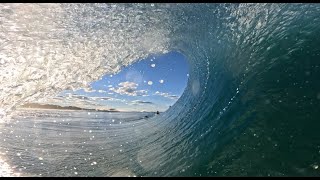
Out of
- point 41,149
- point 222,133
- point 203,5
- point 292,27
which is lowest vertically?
point 41,149

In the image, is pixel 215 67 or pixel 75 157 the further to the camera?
pixel 215 67

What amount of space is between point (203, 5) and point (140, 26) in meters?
1.65

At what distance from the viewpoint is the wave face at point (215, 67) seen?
4.64 metres

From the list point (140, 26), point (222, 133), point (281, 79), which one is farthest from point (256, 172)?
point (140, 26)

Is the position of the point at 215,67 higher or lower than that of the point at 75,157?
higher

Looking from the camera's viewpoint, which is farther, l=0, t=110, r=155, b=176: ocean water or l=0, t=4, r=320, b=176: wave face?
l=0, t=110, r=155, b=176: ocean water

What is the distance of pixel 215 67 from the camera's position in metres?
7.70

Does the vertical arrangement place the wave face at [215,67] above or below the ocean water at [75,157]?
above

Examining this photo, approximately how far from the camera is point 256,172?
4262 mm

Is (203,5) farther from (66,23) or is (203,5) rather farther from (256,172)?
(256,172)

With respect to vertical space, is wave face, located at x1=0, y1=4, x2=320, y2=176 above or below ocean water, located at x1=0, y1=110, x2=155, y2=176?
above

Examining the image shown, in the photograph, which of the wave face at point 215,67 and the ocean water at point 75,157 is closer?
the wave face at point 215,67

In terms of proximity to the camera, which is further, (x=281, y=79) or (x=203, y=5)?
(x=203, y=5)

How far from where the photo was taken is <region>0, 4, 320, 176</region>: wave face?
4.64m
